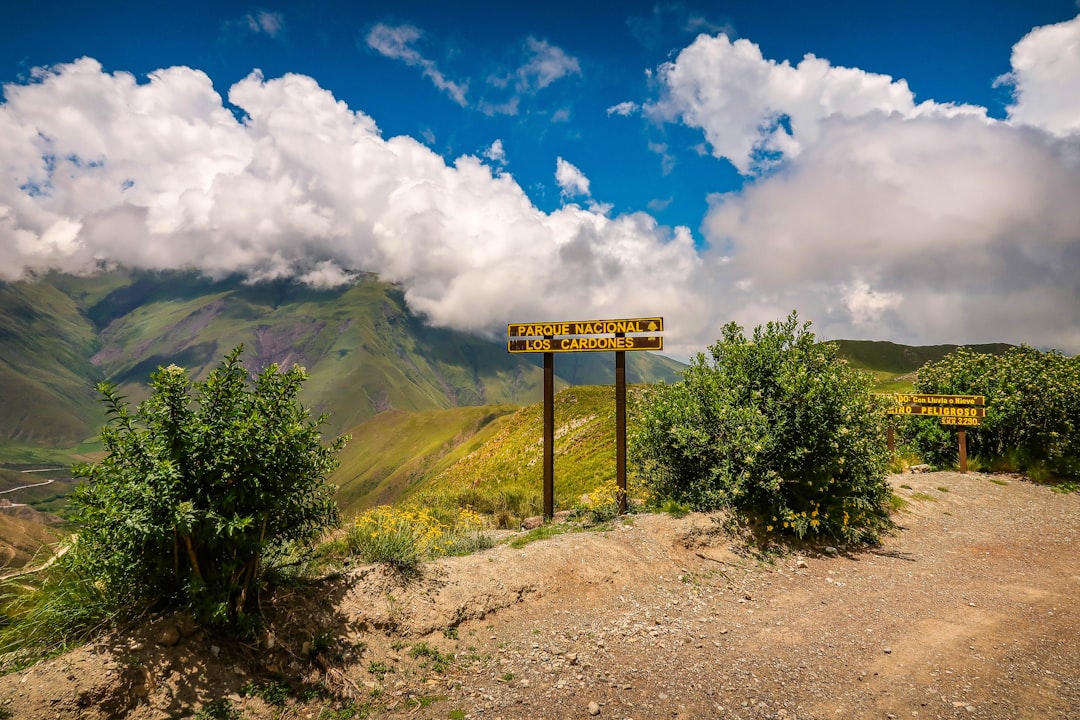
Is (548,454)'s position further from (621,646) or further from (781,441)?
Answer: (621,646)

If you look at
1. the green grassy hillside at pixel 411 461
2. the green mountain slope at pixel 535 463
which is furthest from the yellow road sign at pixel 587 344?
the green grassy hillside at pixel 411 461

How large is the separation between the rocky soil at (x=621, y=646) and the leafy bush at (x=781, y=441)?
1291 millimetres

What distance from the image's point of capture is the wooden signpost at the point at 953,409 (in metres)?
21.7

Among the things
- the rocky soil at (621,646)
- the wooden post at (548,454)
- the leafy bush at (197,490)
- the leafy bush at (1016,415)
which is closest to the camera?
the leafy bush at (197,490)

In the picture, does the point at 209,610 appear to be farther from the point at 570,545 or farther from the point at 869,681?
the point at 869,681

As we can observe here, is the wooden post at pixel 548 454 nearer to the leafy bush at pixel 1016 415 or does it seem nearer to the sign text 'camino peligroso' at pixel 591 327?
the sign text 'camino peligroso' at pixel 591 327

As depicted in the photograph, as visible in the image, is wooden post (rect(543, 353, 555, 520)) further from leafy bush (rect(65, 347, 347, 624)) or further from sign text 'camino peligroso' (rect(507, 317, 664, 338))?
leafy bush (rect(65, 347, 347, 624))

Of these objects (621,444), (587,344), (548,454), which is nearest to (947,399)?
(621,444)

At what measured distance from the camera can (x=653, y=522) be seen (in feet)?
38.7

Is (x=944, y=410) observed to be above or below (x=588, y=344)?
below

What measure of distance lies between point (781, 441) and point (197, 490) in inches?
453

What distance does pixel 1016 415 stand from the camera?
22.2 m

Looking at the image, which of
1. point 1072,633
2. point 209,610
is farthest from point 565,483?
point 209,610

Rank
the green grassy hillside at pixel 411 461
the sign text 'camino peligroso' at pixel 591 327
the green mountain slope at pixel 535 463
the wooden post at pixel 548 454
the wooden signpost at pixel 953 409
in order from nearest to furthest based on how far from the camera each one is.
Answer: the sign text 'camino peligroso' at pixel 591 327 → the wooden post at pixel 548 454 → the green mountain slope at pixel 535 463 → the wooden signpost at pixel 953 409 → the green grassy hillside at pixel 411 461
